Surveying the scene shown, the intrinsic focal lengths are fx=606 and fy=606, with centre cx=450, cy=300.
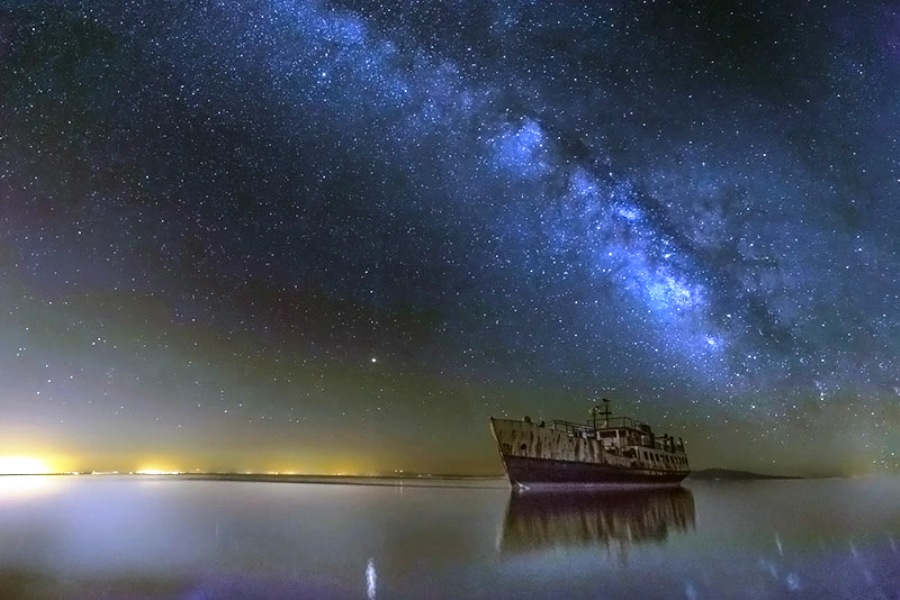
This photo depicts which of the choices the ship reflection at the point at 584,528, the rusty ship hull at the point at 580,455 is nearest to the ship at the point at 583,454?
the rusty ship hull at the point at 580,455

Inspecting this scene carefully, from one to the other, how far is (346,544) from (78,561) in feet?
26.5

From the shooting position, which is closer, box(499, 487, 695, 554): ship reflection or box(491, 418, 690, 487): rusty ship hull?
box(499, 487, 695, 554): ship reflection

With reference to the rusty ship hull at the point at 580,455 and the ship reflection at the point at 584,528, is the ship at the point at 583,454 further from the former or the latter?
the ship reflection at the point at 584,528

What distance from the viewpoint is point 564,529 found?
24.8 metres

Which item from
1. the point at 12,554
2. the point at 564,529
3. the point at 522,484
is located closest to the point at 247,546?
the point at 12,554

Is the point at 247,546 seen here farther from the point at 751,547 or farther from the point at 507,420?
the point at 507,420

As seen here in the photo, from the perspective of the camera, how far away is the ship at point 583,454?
63.0 meters

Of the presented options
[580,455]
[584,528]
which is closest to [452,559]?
[584,528]

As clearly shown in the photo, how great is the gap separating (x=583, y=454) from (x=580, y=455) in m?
0.74

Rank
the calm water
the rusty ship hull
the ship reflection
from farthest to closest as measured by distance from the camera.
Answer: the rusty ship hull < the ship reflection < the calm water

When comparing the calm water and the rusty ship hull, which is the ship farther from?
the calm water

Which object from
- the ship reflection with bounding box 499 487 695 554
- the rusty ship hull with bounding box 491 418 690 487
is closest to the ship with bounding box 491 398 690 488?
the rusty ship hull with bounding box 491 418 690 487

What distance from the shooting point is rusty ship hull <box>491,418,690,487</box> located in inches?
2475

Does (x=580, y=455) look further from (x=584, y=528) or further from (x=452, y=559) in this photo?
(x=452, y=559)
